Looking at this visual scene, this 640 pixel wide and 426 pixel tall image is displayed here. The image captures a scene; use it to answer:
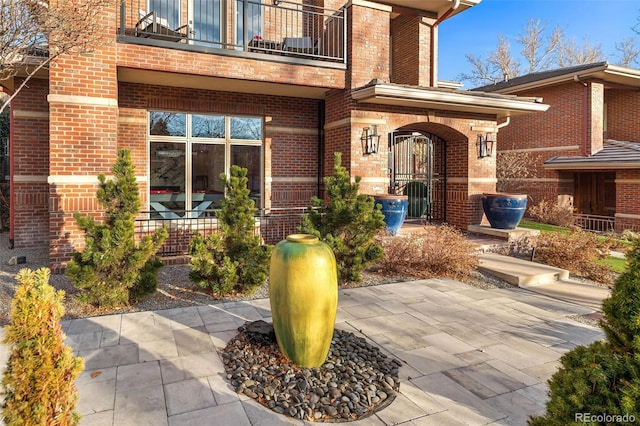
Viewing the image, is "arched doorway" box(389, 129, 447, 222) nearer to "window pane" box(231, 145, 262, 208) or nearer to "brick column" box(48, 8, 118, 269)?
"window pane" box(231, 145, 262, 208)

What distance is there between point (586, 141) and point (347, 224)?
13.8 m

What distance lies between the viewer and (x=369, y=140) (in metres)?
8.91

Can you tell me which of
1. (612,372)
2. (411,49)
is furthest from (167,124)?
(612,372)

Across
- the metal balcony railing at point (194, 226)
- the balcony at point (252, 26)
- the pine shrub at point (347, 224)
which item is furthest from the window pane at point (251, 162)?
the pine shrub at point (347, 224)

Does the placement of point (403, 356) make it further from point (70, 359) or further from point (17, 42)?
point (17, 42)

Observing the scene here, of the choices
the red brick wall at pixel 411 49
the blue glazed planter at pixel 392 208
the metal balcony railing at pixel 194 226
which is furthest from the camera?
the red brick wall at pixel 411 49

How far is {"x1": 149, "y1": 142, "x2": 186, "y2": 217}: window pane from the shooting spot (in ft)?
29.1

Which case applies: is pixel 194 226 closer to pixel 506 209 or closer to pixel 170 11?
pixel 170 11

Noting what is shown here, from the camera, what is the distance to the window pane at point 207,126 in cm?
915

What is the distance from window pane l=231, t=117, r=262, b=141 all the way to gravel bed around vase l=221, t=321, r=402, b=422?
6.57 metres

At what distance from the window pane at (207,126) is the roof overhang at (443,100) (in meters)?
3.29

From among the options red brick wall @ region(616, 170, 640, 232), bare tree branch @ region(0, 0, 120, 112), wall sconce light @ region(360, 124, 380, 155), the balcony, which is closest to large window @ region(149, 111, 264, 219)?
the balcony

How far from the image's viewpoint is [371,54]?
29.9ft

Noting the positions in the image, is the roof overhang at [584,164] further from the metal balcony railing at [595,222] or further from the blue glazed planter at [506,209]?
the blue glazed planter at [506,209]
